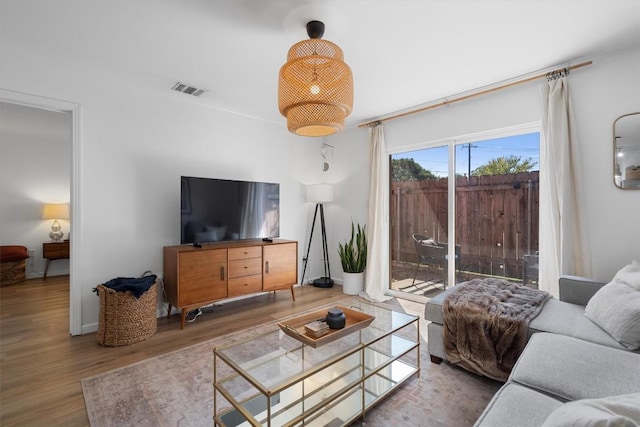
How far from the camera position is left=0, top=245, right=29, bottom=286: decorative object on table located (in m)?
4.51

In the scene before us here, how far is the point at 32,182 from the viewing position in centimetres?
514

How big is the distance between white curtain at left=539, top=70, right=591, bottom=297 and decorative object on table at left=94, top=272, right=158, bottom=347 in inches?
142

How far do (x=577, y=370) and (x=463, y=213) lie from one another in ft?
7.63

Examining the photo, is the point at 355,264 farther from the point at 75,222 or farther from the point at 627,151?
the point at 75,222

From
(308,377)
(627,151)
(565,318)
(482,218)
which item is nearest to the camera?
(308,377)

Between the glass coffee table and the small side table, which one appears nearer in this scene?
the glass coffee table

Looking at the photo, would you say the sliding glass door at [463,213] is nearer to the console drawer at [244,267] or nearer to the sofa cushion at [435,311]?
the sofa cushion at [435,311]

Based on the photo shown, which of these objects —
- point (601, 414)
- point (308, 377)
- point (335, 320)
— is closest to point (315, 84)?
point (335, 320)

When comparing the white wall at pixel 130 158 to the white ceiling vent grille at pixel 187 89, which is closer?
the white wall at pixel 130 158

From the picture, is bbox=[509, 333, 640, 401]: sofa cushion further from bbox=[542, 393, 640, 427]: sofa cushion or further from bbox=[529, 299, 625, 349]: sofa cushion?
bbox=[542, 393, 640, 427]: sofa cushion

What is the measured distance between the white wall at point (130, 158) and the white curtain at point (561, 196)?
2.84m

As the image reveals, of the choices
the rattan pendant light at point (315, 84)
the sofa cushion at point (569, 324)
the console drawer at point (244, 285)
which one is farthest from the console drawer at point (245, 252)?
the sofa cushion at point (569, 324)

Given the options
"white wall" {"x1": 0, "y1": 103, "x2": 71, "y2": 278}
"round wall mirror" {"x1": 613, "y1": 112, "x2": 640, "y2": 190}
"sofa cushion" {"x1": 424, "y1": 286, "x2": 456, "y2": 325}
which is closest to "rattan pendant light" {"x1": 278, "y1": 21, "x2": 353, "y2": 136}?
"sofa cushion" {"x1": 424, "y1": 286, "x2": 456, "y2": 325}

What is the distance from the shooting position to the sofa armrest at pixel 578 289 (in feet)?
7.01
